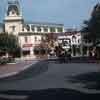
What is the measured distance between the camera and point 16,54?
105m

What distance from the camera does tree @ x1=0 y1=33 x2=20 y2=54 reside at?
334ft

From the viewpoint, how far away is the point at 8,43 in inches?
4043

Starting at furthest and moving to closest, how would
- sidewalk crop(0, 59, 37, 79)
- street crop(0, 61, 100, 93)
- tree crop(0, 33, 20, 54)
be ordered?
tree crop(0, 33, 20, 54) → sidewalk crop(0, 59, 37, 79) → street crop(0, 61, 100, 93)

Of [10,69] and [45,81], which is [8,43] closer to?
[10,69]

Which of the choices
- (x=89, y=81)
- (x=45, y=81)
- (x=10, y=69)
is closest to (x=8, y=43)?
(x=10, y=69)

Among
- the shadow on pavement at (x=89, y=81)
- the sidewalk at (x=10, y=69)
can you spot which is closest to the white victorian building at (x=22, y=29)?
A: the sidewalk at (x=10, y=69)

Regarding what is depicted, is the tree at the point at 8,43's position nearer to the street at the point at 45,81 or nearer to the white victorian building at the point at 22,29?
the white victorian building at the point at 22,29

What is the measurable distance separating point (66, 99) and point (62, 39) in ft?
349

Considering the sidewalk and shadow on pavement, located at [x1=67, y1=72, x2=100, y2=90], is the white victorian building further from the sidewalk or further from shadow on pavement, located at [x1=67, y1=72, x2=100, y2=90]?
shadow on pavement, located at [x1=67, y1=72, x2=100, y2=90]

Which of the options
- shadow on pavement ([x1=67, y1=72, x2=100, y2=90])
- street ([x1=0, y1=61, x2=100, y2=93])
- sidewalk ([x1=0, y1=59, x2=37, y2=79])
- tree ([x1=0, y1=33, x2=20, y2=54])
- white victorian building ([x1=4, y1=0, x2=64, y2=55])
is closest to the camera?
shadow on pavement ([x1=67, y1=72, x2=100, y2=90])

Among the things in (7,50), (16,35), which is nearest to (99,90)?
(7,50)

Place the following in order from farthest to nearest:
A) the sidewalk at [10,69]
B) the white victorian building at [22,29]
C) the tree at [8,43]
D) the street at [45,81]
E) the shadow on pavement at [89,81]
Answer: the white victorian building at [22,29] < the tree at [8,43] < the sidewalk at [10,69] < the street at [45,81] < the shadow on pavement at [89,81]

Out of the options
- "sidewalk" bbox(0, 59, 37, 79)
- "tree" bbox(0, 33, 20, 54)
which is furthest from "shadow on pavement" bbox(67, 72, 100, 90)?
"tree" bbox(0, 33, 20, 54)

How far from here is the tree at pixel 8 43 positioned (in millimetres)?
101875
